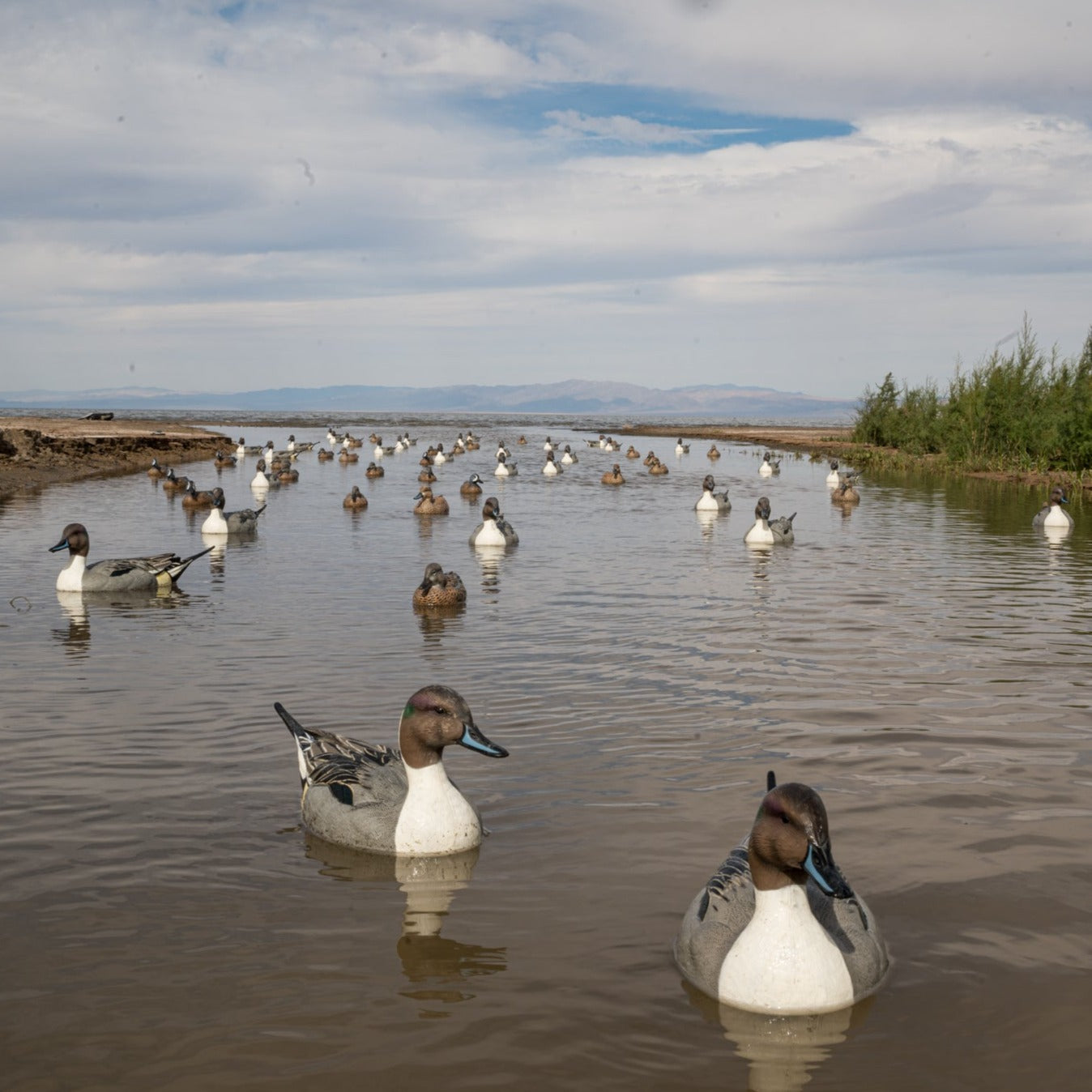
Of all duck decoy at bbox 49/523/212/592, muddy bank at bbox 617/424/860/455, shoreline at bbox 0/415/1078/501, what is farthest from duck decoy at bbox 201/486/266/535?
muddy bank at bbox 617/424/860/455

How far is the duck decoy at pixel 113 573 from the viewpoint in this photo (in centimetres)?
1841

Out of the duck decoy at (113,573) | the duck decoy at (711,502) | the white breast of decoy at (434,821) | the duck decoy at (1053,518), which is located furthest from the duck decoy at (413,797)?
the duck decoy at (711,502)

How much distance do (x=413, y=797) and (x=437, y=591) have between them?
8609mm

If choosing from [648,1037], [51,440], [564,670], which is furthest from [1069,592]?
[51,440]

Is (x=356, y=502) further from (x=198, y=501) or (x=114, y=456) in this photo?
(x=114, y=456)

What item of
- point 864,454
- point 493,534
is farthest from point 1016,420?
point 493,534

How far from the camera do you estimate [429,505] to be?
30547mm

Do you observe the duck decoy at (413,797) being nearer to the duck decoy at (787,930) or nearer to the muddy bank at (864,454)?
the duck decoy at (787,930)

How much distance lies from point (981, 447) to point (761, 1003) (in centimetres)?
4368

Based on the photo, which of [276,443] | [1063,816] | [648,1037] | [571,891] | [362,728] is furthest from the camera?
[276,443]

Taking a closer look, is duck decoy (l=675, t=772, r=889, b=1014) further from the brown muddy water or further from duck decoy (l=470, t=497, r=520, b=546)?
duck decoy (l=470, t=497, r=520, b=546)

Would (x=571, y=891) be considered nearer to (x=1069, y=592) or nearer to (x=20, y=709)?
(x=20, y=709)

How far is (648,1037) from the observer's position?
610 centimetres

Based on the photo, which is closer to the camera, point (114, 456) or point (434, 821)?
point (434, 821)
